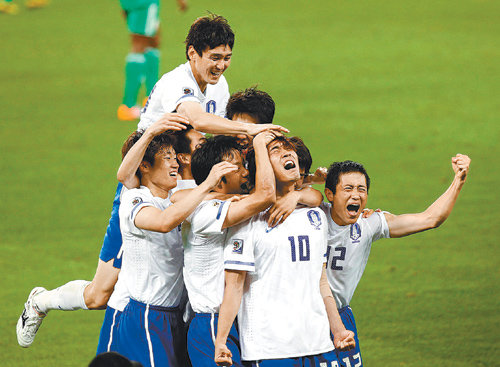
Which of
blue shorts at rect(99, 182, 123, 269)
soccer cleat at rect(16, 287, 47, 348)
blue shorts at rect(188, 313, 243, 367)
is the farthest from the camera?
soccer cleat at rect(16, 287, 47, 348)

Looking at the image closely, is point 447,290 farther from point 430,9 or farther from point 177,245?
point 430,9

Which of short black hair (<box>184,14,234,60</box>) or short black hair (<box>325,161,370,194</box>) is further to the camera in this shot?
short black hair (<box>184,14,234,60</box>)

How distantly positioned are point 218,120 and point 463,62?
10.7m

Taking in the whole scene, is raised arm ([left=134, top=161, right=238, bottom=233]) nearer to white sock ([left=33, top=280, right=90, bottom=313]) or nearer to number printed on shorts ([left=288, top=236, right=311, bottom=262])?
number printed on shorts ([left=288, top=236, right=311, bottom=262])

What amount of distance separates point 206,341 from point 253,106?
1309 mm

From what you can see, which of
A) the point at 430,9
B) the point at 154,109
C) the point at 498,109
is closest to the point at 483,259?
the point at 154,109

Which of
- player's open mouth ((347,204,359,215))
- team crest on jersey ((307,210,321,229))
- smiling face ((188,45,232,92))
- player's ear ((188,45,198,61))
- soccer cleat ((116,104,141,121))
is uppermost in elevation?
soccer cleat ((116,104,141,121))

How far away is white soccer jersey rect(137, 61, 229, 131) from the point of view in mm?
4070

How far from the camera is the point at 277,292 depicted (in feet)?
10.5

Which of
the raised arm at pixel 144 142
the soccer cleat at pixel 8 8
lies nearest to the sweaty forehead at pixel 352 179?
the raised arm at pixel 144 142

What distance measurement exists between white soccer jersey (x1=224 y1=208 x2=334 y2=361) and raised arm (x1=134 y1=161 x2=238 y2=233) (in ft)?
0.74

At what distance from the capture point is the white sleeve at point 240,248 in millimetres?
3166

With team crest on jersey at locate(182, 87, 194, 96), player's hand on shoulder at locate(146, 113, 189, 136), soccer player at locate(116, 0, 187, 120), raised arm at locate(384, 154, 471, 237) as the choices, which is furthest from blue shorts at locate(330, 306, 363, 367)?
soccer player at locate(116, 0, 187, 120)

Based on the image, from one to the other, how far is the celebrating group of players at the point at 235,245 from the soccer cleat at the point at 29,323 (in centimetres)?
119
